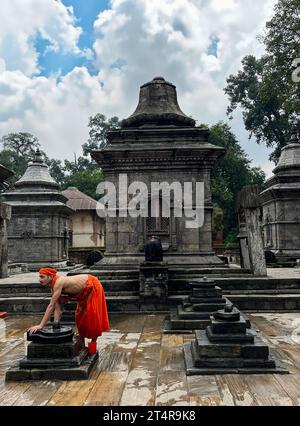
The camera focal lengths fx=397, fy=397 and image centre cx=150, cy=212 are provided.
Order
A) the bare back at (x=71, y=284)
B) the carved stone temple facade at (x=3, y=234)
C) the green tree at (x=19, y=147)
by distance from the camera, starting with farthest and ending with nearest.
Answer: the green tree at (x=19, y=147) < the carved stone temple facade at (x=3, y=234) < the bare back at (x=71, y=284)

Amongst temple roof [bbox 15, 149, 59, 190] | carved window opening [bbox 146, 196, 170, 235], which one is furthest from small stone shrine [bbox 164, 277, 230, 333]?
temple roof [bbox 15, 149, 59, 190]

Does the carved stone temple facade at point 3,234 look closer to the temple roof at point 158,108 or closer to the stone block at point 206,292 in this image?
the temple roof at point 158,108

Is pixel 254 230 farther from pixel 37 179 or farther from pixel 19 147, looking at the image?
pixel 19 147

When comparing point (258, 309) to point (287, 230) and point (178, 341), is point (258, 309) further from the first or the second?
point (287, 230)

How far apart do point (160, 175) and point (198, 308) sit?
6222 millimetres

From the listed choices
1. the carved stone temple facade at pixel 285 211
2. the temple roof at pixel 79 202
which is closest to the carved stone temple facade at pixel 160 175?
the carved stone temple facade at pixel 285 211

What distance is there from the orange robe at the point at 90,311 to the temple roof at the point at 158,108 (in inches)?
373

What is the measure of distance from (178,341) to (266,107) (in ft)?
109

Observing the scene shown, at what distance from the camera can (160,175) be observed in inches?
501

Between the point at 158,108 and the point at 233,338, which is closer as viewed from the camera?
the point at 233,338

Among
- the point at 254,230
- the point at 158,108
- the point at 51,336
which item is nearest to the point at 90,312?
Result: the point at 51,336

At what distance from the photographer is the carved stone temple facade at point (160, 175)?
40.3 feet
